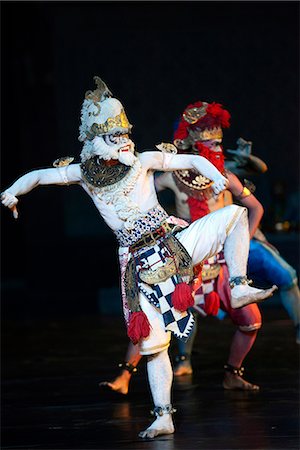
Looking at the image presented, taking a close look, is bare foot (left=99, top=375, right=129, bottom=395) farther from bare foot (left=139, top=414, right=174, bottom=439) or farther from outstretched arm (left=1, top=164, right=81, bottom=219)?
outstretched arm (left=1, top=164, right=81, bottom=219)

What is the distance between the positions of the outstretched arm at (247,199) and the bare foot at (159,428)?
4.14ft

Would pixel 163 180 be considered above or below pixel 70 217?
above

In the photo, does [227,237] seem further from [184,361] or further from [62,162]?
[184,361]

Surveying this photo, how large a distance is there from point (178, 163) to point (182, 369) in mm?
1693

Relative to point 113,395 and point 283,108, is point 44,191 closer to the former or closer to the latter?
point 283,108

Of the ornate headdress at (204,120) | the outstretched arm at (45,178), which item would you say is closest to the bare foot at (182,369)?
the ornate headdress at (204,120)

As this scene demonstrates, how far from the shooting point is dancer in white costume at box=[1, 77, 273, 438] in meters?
5.34

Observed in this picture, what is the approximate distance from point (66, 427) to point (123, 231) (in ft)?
2.78

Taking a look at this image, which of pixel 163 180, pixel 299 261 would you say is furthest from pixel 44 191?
pixel 163 180

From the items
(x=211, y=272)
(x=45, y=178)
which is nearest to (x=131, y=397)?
(x=211, y=272)

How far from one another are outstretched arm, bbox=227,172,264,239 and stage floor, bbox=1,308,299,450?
30.0 inches

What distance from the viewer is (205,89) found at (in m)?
10.5

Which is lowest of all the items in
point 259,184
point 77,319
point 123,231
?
point 77,319

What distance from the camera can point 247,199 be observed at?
6.26 m
